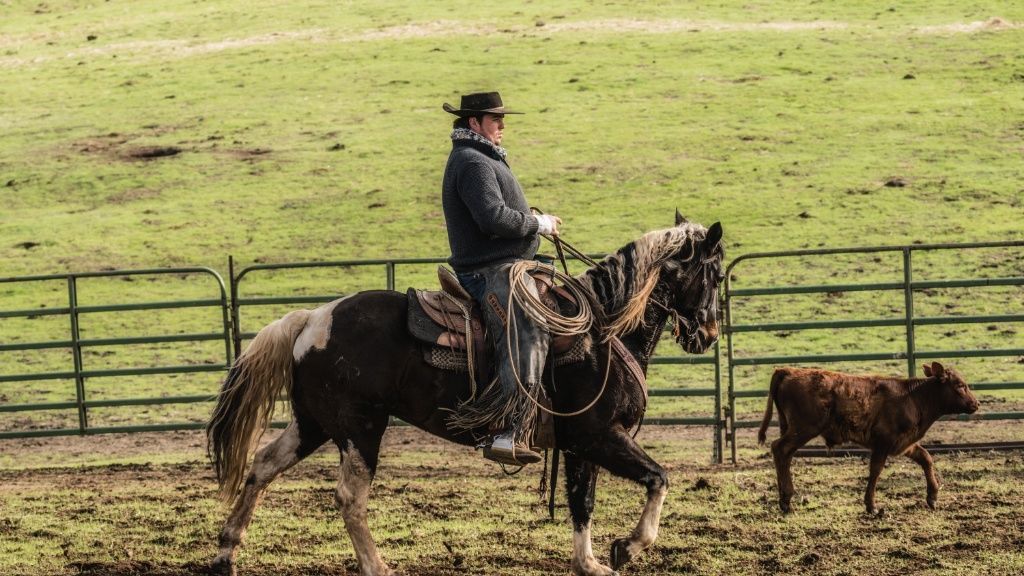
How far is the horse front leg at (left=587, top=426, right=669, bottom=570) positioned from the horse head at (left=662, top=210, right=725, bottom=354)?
0.72 meters

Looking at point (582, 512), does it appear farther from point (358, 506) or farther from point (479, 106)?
point (479, 106)

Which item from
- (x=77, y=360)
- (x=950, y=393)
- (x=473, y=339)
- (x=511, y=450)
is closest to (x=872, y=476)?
(x=950, y=393)

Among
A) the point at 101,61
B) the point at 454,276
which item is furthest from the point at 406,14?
the point at 454,276

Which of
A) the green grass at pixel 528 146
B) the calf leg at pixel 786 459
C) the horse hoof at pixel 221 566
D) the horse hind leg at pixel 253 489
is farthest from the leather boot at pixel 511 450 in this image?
the green grass at pixel 528 146

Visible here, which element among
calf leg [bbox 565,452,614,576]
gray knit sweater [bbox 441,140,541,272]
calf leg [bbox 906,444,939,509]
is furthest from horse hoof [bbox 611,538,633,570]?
calf leg [bbox 906,444,939,509]

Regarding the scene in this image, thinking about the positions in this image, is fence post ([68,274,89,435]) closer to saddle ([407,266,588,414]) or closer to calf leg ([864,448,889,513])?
saddle ([407,266,588,414])

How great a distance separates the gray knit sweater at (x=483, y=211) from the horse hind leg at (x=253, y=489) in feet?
4.40

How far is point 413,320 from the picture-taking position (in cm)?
610

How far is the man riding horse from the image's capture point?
5.84 m

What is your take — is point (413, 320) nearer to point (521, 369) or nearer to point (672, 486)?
point (521, 369)

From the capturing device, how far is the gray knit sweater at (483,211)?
19.1 ft

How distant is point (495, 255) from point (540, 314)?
16.3 inches

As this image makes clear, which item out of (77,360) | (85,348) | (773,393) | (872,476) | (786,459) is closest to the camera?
(872,476)

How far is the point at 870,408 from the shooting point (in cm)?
819
